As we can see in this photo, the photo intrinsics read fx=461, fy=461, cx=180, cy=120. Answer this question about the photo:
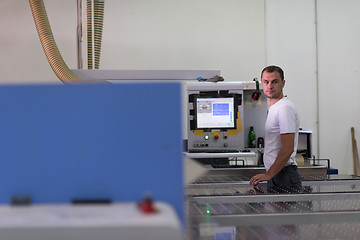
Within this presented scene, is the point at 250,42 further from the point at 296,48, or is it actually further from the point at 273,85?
the point at 273,85

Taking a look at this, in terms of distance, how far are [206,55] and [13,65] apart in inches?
101

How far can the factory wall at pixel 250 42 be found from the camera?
20.2 ft

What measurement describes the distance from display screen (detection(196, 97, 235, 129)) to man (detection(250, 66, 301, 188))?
3.70ft

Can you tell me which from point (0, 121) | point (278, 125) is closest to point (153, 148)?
point (0, 121)

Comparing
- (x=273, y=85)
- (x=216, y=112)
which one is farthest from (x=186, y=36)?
(x=273, y=85)

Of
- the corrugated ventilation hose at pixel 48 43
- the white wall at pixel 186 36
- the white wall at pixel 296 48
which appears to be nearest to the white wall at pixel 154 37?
the white wall at pixel 186 36

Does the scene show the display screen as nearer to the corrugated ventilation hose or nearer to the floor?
the floor

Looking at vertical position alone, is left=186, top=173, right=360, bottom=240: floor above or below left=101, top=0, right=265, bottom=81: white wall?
below

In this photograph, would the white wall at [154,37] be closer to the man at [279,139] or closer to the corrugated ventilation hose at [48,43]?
the corrugated ventilation hose at [48,43]

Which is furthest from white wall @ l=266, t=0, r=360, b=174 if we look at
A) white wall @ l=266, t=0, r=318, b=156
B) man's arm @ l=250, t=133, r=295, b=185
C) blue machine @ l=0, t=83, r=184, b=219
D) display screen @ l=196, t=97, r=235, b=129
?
blue machine @ l=0, t=83, r=184, b=219

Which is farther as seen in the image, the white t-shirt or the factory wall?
the factory wall

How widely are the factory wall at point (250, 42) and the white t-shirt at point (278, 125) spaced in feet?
10.4

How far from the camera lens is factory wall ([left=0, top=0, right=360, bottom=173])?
20.2 feet

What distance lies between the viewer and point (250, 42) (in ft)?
20.9
